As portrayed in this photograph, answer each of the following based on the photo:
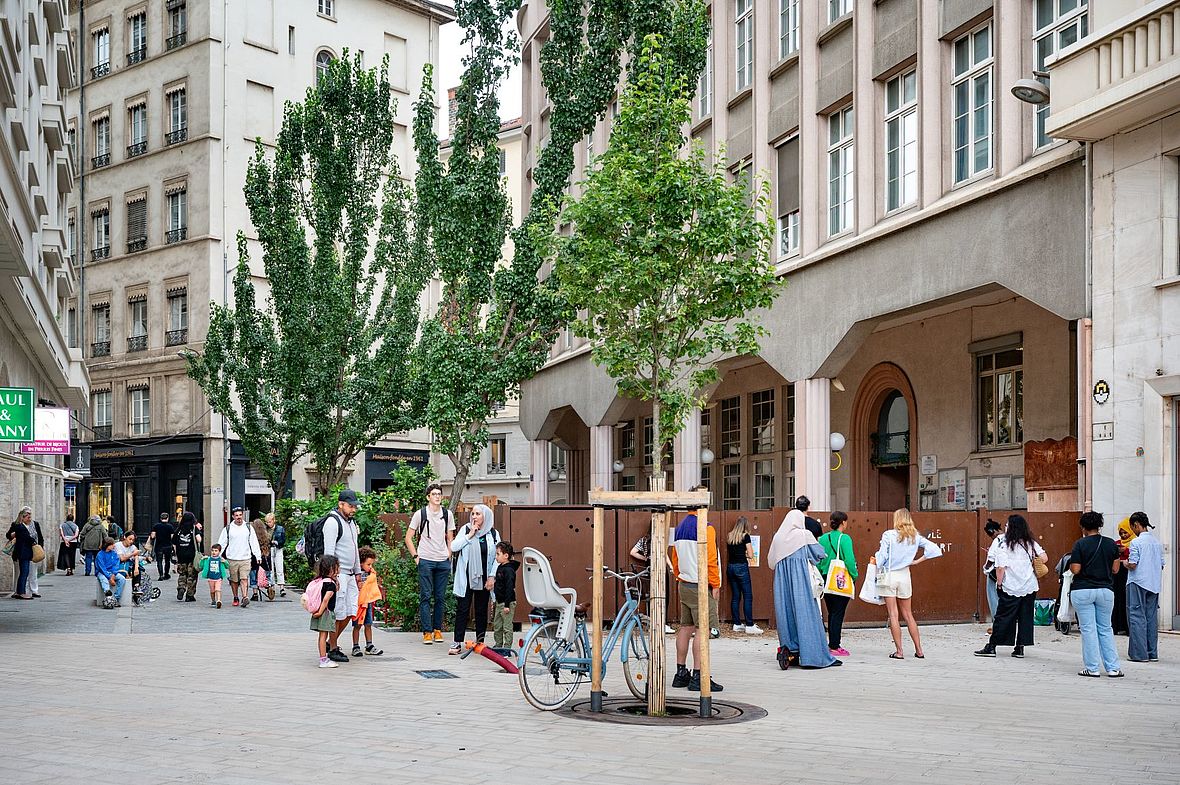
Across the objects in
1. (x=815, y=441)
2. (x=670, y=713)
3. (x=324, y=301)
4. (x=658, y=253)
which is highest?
(x=324, y=301)

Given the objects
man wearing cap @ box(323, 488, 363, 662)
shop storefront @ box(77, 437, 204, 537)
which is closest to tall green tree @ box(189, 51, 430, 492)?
shop storefront @ box(77, 437, 204, 537)

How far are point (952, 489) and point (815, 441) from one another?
2.85 meters

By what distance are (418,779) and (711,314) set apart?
9.66m

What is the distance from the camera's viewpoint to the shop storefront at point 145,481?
50500mm

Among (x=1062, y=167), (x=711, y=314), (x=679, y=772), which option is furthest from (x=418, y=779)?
(x=1062, y=167)

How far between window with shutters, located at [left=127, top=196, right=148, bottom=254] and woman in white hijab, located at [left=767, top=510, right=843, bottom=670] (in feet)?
148

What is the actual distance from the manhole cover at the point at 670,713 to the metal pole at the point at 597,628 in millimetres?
131

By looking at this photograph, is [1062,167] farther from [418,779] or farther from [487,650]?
[418,779]

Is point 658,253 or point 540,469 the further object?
point 540,469

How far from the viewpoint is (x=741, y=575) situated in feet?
57.9

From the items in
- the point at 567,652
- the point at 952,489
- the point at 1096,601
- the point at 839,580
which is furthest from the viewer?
the point at 952,489

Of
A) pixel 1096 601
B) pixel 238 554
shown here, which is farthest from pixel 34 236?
pixel 1096 601

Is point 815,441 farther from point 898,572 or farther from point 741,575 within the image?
point 898,572

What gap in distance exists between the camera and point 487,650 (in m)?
→ 11.2
